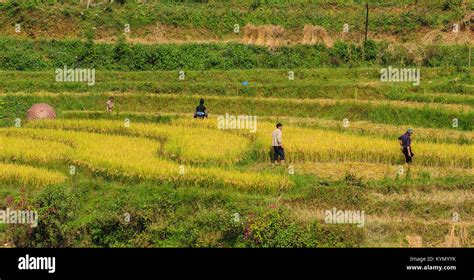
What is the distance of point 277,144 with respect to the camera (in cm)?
1603

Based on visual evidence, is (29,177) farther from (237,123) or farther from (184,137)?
(237,123)

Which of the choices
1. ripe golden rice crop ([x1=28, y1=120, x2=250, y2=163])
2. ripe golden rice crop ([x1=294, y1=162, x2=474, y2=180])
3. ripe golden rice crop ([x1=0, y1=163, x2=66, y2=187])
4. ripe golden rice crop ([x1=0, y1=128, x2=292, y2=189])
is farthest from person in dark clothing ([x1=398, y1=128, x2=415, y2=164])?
ripe golden rice crop ([x1=0, y1=163, x2=66, y2=187])

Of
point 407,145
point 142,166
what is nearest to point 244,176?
point 142,166

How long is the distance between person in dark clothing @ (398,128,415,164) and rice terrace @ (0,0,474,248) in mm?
26

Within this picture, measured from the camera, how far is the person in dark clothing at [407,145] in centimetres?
1577

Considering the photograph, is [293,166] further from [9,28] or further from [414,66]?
[9,28]

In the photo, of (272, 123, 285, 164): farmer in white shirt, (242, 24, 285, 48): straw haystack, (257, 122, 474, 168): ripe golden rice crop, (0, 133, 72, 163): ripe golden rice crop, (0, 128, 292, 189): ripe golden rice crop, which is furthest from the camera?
(242, 24, 285, 48): straw haystack

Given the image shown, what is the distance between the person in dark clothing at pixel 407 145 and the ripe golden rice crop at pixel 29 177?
6.79m

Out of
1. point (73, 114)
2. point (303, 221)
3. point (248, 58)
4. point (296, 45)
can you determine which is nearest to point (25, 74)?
point (73, 114)

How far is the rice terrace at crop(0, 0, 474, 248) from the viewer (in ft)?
42.3

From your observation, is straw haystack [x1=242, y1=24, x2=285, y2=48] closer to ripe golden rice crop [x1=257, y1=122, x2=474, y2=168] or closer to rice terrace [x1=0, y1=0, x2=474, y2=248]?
rice terrace [x1=0, y1=0, x2=474, y2=248]

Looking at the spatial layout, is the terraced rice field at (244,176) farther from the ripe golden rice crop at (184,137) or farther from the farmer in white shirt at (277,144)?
Result: the farmer in white shirt at (277,144)

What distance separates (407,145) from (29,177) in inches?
296

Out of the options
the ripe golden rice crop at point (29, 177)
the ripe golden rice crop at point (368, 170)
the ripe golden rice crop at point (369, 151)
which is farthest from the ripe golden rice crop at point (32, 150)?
the ripe golden rice crop at point (368, 170)
